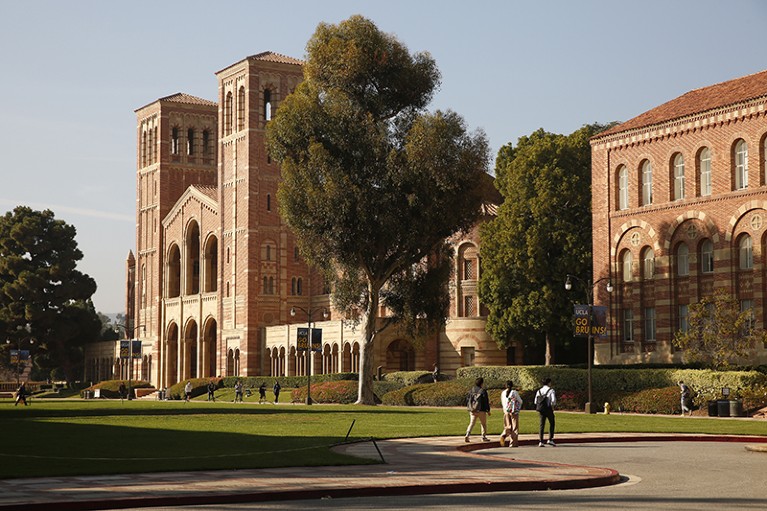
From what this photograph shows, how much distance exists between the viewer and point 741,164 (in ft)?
180

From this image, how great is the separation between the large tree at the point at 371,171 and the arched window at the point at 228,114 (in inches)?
1736

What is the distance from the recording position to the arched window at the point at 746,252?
2132 inches

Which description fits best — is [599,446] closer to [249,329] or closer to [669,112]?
[669,112]

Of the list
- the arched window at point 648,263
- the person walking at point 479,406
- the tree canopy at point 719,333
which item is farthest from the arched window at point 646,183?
the person walking at point 479,406

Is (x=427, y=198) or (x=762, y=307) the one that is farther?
(x=427, y=198)

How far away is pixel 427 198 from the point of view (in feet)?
192

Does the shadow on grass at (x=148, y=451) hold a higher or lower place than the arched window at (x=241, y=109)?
lower

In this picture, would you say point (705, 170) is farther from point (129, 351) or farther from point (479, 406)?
point (129, 351)

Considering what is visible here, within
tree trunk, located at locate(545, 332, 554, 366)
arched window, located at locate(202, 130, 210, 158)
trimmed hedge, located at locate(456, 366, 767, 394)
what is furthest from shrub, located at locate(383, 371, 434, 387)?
arched window, located at locate(202, 130, 210, 158)

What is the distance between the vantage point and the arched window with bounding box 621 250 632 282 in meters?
60.9

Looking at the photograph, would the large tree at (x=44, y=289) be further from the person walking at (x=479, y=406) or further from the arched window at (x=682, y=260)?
the person walking at (x=479, y=406)

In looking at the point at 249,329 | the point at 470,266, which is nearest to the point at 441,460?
the point at 470,266

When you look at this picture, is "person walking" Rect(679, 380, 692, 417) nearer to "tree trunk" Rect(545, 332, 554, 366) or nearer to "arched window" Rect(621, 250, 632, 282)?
"arched window" Rect(621, 250, 632, 282)

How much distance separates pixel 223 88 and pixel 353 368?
31600 mm
